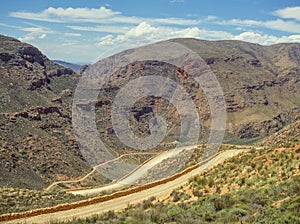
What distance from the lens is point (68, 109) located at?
87.2m

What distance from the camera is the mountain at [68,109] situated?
5922 cm

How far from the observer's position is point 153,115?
127625 millimetres

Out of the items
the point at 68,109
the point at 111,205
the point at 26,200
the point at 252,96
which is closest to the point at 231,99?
the point at 252,96

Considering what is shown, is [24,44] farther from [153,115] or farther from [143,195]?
[143,195]

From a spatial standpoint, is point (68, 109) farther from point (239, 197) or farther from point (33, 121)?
point (239, 197)

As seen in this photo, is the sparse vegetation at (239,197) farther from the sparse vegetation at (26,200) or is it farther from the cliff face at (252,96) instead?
the cliff face at (252,96)

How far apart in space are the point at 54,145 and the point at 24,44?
40.0m

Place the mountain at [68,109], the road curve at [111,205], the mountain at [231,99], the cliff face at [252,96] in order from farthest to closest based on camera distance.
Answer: the cliff face at [252,96]
the mountain at [231,99]
the mountain at [68,109]
the road curve at [111,205]

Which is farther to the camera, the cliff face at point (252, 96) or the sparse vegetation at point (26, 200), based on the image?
the cliff face at point (252, 96)

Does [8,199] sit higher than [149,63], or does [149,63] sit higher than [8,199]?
[149,63]

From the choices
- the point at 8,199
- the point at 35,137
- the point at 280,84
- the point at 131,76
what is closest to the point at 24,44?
the point at 35,137

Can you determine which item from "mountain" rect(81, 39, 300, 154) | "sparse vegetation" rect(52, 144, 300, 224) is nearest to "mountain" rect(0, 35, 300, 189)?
"mountain" rect(81, 39, 300, 154)

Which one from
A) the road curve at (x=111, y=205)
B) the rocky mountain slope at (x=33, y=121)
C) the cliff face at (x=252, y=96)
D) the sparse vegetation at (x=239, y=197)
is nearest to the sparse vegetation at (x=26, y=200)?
the road curve at (x=111, y=205)

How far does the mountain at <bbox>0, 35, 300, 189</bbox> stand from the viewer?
59.2 m
